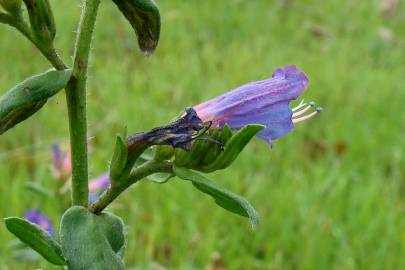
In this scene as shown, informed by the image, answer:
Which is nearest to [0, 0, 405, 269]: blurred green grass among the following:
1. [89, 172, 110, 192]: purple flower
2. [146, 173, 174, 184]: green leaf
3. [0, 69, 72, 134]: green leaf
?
[89, 172, 110, 192]: purple flower

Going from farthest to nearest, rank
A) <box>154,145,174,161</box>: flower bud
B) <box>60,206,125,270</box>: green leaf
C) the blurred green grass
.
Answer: the blurred green grass → <box>154,145,174,161</box>: flower bud → <box>60,206,125,270</box>: green leaf

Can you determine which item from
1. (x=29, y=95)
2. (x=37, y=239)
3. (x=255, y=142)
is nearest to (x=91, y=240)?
(x=37, y=239)

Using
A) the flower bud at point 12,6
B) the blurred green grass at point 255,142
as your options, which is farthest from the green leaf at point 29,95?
the blurred green grass at point 255,142

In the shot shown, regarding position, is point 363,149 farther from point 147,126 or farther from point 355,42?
point 355,42

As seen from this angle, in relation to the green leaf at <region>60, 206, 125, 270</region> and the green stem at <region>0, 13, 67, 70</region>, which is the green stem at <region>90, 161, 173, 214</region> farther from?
the green stem at <region>0, 13, 67, 70</region>

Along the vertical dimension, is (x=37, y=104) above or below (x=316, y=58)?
above

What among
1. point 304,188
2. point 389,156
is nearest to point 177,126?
point 304,188
